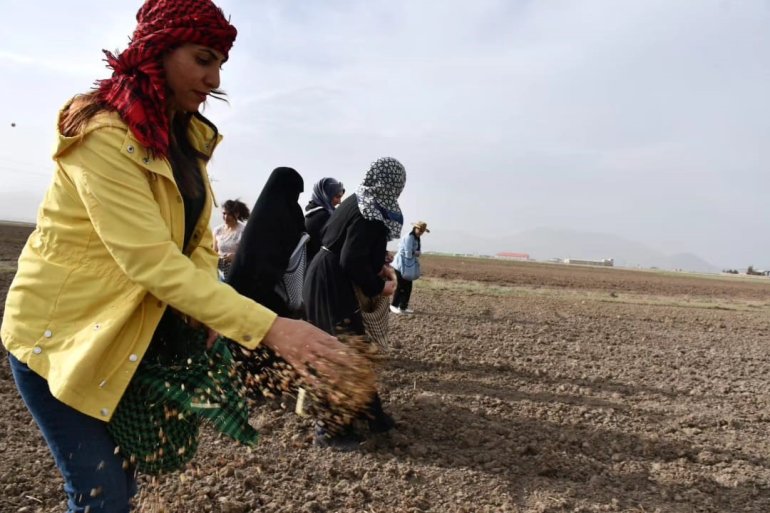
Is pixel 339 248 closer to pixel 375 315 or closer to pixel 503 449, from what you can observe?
pixel 375 315

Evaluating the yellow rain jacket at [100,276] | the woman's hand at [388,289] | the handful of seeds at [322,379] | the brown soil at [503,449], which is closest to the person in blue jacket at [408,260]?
the brown soil at [503,449]

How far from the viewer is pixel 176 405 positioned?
70.8 inches

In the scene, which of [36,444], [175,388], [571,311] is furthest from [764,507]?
[571,311]

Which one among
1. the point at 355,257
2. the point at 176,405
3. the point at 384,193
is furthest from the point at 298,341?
the point at 384,193

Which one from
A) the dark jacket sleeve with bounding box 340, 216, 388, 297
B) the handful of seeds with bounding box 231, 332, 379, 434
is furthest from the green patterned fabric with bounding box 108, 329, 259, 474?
the dark jacket sleeve with bounding box 340, 216, 388, 297

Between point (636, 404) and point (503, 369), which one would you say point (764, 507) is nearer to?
point (636, 404)

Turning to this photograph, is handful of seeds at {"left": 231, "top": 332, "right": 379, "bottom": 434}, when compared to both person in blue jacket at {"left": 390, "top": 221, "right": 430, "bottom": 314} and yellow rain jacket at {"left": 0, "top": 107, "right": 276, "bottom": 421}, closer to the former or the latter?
yellow rain jacket at {"left": 0, "top": 107, "right": 276, "bottom": 421}

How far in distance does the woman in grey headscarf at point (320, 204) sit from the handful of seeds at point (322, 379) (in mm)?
2781

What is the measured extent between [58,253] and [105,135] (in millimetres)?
334

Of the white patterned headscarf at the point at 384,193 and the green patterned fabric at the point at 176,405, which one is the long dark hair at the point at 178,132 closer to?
the green patterned fabric at the point at 176,405

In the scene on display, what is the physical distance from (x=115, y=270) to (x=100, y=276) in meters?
0.04

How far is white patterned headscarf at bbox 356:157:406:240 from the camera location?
402 cm

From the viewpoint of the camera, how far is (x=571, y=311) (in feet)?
45.2

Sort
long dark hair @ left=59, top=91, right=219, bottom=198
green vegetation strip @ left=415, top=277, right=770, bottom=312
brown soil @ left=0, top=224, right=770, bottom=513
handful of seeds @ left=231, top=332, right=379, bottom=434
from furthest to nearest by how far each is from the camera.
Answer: green vegetation strip @ left=415, top=277, right=770, bottom=312 < brown soil @ left=0, top=224, right=770, bottom=513 < handful of seeds @ left=231, top=332, right=379, bottom=434 < long dark hair @ left=59, top=91, right=219, bottom=198
